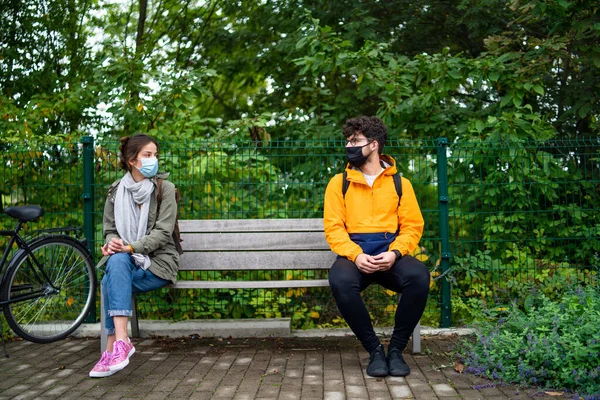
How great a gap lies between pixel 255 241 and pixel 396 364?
5.72ft

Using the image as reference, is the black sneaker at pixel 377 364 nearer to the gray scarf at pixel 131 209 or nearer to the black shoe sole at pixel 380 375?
the black shoe sole at pixel 380 375

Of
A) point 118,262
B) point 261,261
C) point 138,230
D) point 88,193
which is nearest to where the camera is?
point 118,262

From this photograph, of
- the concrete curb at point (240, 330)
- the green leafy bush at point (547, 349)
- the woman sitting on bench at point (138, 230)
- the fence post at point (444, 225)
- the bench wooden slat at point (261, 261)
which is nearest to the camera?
the green leafy bush at point (547, 349)

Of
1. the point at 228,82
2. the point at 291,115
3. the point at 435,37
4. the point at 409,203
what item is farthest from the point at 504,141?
the point at 228,82

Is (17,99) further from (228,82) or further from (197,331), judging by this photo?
(197,331)

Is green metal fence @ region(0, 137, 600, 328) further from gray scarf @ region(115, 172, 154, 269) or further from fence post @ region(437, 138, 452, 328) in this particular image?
gray scarf @ region(115, 172, 154, 269)

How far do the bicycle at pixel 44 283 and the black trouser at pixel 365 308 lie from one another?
2355mm

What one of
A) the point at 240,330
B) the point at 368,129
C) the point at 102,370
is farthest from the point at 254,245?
the point at 102,370

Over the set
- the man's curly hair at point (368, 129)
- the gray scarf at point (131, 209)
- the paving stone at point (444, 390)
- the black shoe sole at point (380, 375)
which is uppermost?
the man's curly hair at point (368, 129)

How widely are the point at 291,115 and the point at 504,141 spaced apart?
329cm

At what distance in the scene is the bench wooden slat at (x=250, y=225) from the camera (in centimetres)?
557

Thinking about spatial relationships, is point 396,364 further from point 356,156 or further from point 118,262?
point 118,262

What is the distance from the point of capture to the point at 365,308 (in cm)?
451

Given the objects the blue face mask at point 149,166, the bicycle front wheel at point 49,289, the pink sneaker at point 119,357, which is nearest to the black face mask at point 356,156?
the blue face mask at point 149,166
